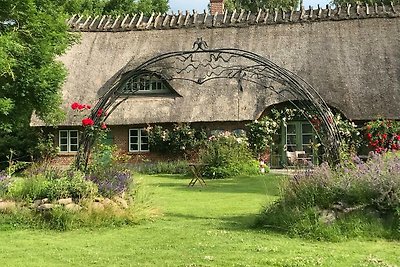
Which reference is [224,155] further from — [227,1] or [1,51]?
[227,1]

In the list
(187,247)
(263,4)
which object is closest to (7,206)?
(187,247)

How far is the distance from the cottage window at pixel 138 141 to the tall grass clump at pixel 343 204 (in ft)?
49.2

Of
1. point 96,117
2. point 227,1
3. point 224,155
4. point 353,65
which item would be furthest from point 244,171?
point 227,1

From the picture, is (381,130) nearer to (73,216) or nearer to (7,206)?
(73,216)

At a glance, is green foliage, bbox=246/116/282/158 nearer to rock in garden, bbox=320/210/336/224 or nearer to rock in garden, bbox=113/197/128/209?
rock in garden, bbox=113/197/128/209

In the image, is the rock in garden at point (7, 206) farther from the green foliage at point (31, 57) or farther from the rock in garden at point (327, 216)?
the green foliage at point (31, 57)

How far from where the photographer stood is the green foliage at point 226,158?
747 inches

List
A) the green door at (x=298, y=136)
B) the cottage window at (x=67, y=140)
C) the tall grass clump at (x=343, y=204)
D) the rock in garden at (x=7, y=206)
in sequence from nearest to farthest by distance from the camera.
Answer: the tall grass clump at (x=343, y=204)
the rock in garden at (x=7, y=206)
the green door at (x=298, y=136)
the cottage window at (x=67, y=140)

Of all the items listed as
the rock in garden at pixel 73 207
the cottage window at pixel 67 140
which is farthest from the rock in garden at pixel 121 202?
the cottage window at pixel 67 140

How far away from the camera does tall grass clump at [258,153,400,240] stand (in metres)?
8.47

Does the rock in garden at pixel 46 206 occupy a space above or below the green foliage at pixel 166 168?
below

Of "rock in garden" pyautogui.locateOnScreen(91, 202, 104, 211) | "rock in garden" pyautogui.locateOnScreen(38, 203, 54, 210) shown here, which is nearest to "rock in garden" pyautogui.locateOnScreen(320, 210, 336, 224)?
"rock in garden" pyautogui.locateOnScreen(91, 202, 104, 211)

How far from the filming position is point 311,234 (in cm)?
843

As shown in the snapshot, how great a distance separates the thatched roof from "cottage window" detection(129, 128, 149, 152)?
36.2 inches
